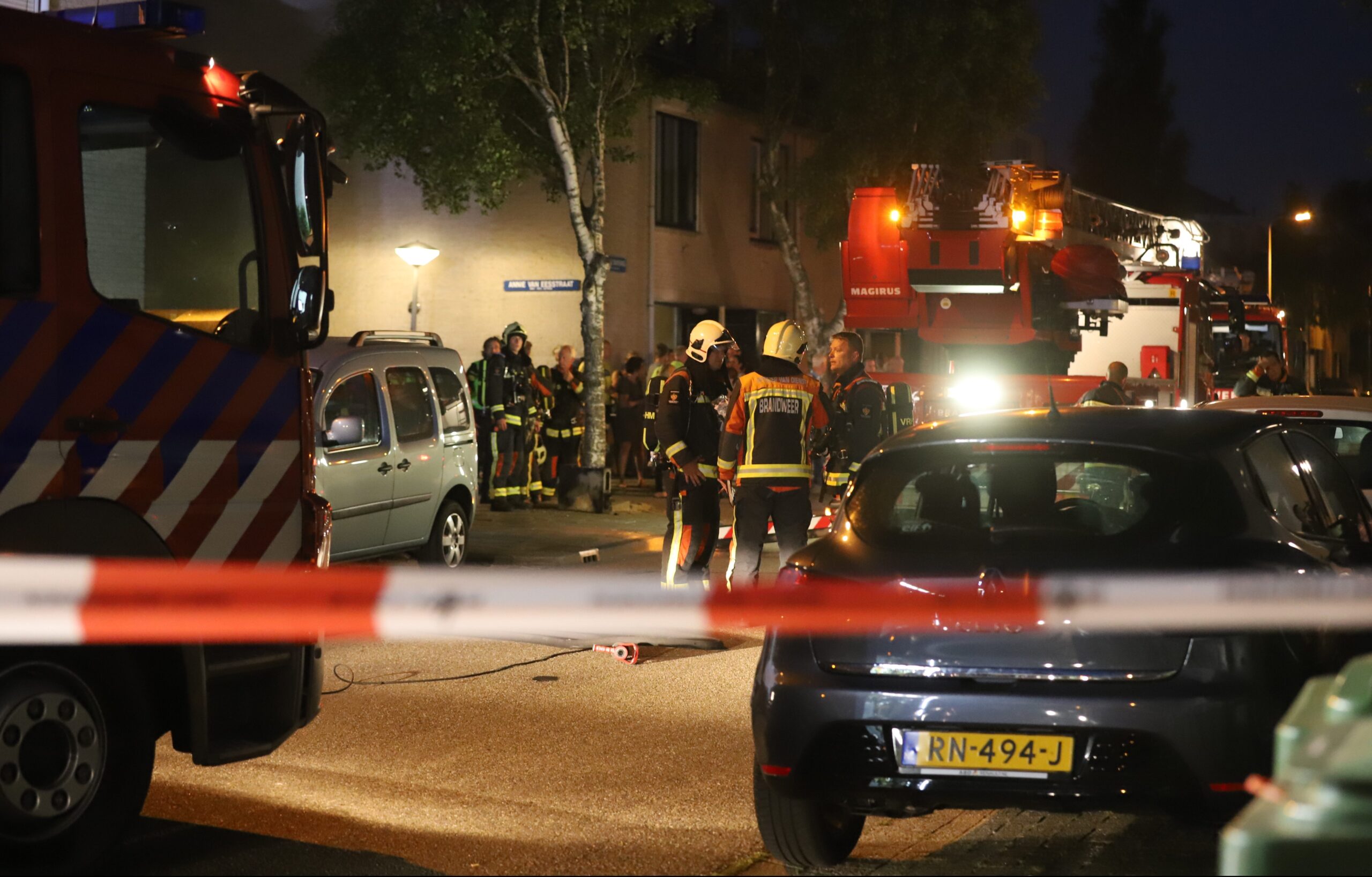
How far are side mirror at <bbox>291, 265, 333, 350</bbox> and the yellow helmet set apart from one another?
144 inches

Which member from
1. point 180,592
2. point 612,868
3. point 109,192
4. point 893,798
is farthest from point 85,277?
point 893,798

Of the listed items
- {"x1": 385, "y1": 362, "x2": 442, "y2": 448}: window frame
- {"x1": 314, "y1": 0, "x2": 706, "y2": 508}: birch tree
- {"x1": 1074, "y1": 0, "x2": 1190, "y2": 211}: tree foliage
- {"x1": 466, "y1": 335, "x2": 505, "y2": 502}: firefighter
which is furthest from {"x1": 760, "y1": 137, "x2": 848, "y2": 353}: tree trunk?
{"x1": 1074, "y1": 0, "x2": 1190, "y2": 211}: tree foliage

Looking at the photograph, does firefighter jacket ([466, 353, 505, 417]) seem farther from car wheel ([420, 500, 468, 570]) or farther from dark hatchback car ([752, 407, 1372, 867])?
dark hatchback car ([752, 407, 1372, 867])

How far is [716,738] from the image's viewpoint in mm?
7668

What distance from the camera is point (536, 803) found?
21.5 ft

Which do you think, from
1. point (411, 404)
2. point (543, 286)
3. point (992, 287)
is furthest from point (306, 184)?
point (543, 286)

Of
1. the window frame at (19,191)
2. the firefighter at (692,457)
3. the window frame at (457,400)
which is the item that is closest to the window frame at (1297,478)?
the window frame at (19,191)

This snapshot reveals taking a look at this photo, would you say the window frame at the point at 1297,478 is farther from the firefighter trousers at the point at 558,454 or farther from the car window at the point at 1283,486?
the firefighter trousers at the point at 558,454

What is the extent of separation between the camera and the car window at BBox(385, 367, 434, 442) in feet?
42.8

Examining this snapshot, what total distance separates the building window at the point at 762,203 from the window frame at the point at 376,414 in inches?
696

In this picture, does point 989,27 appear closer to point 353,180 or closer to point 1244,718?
point 353,180

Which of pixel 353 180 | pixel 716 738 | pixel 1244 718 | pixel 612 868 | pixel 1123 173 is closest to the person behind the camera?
pixel 1244 718

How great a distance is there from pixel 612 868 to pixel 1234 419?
2.67 metres

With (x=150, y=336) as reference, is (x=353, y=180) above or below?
above
